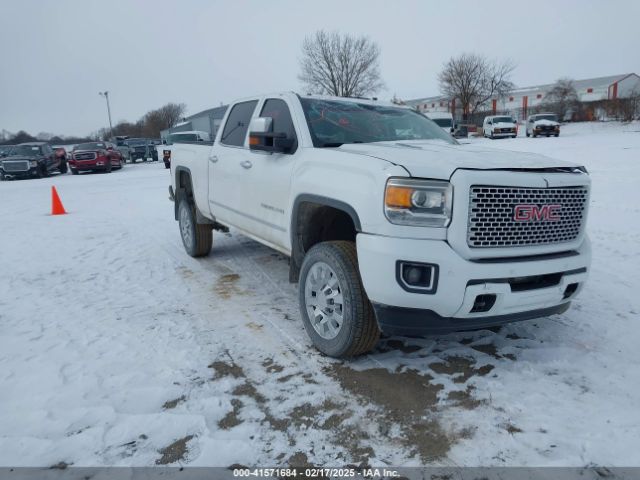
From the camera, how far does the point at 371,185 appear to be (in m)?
2.85

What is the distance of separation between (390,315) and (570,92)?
2555 inches

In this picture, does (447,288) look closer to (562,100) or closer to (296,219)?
(296,219)

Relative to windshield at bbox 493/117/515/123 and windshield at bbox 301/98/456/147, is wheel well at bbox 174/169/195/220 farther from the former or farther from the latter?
windshield at bbox 493/117/515/123

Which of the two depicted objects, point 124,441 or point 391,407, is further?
point 391,407

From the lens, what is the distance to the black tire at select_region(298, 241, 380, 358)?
9.91ft

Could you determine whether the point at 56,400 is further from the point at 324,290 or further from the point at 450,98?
the point at 450,98

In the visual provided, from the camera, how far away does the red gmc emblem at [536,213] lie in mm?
2834

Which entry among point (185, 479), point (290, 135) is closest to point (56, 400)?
point (185, 479)

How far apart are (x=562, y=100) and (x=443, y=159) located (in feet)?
202

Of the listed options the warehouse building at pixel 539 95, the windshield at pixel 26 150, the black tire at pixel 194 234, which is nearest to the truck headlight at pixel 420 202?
the black tire at pixel 194 234

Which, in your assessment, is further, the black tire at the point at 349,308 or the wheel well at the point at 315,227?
the wheel well at the point at 315,227

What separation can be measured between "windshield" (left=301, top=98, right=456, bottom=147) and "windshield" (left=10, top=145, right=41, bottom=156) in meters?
23.0

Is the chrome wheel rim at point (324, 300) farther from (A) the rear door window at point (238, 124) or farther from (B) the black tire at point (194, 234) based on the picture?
(B) the black tire at point (194, 234)

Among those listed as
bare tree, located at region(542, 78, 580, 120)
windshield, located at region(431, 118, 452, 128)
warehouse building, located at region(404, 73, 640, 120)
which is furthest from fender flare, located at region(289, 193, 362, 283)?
warehouse building, located at region(404, 73, 640, 120)
